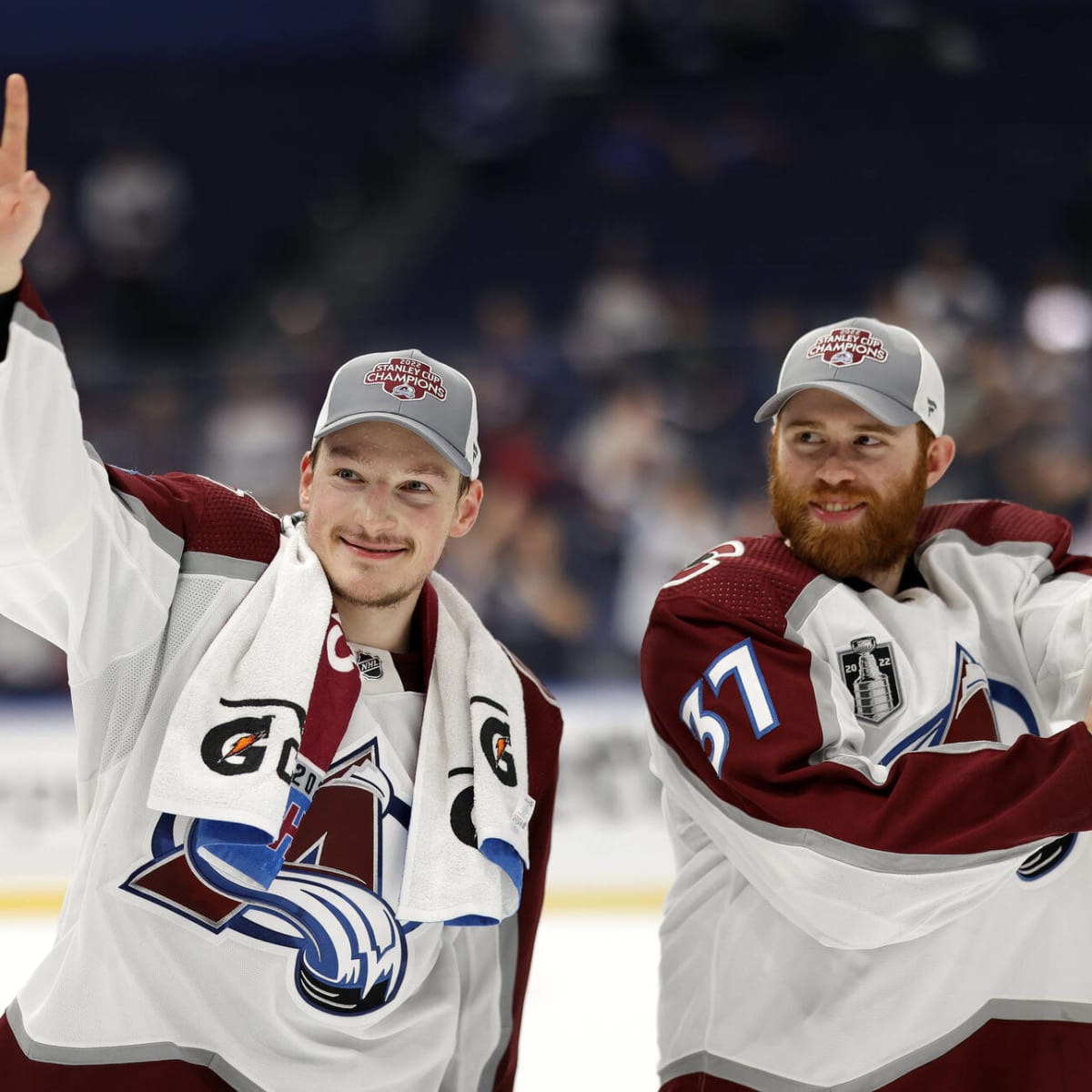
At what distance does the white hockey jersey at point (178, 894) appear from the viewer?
6.57 feet

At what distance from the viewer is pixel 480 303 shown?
9.41m

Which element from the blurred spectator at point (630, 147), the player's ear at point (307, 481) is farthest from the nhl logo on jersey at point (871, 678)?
the blurred spectator at point (630, 147)

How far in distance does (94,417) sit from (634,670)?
7.21ft

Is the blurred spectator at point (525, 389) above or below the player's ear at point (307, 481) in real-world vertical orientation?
above

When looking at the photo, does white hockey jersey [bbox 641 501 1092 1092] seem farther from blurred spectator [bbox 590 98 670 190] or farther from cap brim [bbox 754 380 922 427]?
blurred spectator [bbox 590 98 670 190]

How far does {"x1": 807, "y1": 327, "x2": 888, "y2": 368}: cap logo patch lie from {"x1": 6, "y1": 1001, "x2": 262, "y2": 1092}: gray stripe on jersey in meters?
1.43

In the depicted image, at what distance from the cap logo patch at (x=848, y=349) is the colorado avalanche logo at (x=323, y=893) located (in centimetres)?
99

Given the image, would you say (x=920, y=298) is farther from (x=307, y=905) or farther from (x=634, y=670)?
(x=307, y=905)

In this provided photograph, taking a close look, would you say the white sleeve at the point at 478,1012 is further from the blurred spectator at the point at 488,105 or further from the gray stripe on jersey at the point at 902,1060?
the blurred spectator at the point at 488,105

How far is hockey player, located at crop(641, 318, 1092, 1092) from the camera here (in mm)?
2020

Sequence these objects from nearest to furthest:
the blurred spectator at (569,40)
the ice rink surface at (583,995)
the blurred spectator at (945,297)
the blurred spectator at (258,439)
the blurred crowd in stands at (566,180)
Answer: the ice rink surface at (583,995) < the blurred spectator at (258,439) < the blurred spectator at (945,297) < the blurred crowd in stands at (566,180) < the blurred spectator at (569,40)

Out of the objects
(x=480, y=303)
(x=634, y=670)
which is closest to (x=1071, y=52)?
(x=480, y=303)

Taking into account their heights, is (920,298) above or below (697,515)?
above

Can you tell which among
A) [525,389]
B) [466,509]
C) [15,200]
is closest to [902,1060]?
[466,509]
